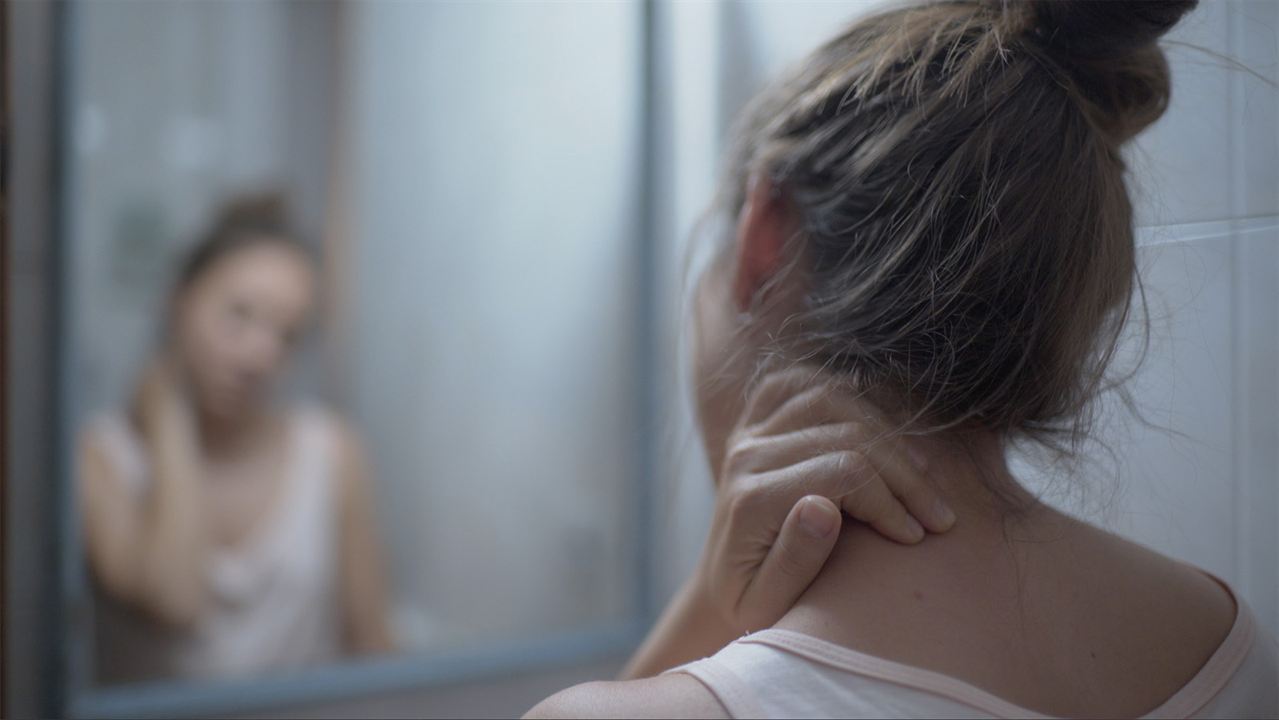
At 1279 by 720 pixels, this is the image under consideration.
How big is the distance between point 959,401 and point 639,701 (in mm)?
224

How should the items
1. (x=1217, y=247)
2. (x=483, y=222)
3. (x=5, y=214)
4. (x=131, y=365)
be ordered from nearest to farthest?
(x=1217, y=247) < (x=5, y=214) < (x=131, y=365) < (x=483, y=222)

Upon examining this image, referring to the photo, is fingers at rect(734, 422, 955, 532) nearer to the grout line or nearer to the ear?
the ear

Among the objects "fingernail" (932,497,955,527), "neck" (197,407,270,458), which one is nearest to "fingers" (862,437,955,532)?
"fingernail" (932,497,955,527)

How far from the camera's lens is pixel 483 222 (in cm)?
125

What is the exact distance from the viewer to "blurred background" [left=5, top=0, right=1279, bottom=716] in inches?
35.4

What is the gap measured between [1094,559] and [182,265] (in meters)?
1.04

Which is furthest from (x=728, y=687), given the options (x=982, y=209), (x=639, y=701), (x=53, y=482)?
(x=53, y=482)

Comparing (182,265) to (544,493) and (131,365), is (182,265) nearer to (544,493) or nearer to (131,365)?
(131,365)

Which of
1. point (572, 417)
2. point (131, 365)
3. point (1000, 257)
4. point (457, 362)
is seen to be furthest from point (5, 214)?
point (1000, 257)

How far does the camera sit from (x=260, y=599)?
3.67 ft

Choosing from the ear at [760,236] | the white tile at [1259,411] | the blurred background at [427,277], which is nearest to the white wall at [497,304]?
the blurred background at [427,277]

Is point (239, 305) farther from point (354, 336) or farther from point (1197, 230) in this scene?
point (1197, 230)

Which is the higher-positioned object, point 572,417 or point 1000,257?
point 1000,257

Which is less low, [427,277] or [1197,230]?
[1197,230]
